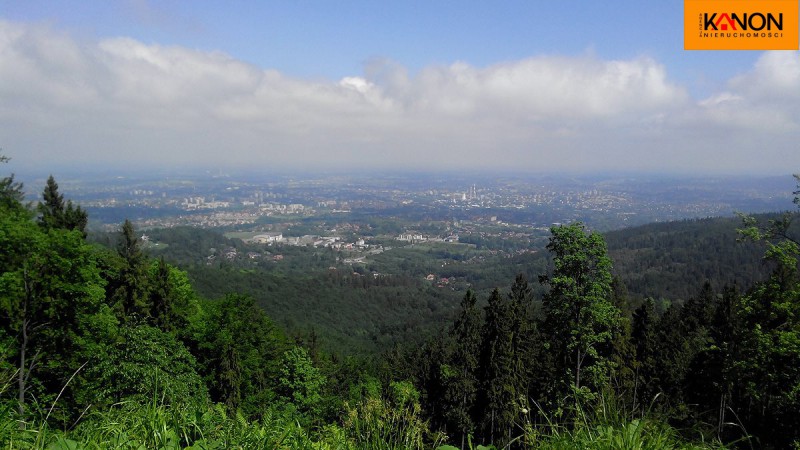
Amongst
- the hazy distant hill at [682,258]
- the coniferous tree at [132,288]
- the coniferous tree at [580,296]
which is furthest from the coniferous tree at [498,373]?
the hazy distant hill at [682,258]

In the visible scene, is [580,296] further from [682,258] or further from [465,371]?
[682,258]

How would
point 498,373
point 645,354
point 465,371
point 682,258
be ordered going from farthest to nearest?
point 682,258 < point 645,354 < point 465,371 < point 498,373

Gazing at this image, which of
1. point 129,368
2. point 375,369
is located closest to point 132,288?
point 129,368

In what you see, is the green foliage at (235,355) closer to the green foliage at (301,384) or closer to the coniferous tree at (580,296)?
the green foliage at (301,384)

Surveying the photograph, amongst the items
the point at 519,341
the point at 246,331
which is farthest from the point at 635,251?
the point at 246,331

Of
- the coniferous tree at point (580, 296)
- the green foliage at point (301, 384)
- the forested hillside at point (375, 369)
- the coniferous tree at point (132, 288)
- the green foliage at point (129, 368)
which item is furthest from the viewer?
the green foliage at point (301, 384)

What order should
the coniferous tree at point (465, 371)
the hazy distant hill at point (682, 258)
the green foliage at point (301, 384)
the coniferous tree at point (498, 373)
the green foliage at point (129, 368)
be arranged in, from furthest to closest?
the hazy distant hill at point (682, 258) < the coniferous tree at point (465, 371) < the coniferous tree at point (498, 373) < the green foliage at point (301, 384) < the green foliage at point (129, 368)

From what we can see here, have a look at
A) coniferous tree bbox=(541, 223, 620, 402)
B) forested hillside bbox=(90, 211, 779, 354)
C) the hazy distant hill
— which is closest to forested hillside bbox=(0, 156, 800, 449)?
coniferous tree bbox=(541, 223, 620, 402)

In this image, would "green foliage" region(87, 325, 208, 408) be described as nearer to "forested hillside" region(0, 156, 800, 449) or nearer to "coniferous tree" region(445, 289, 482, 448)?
"forested hillside" region(0, 156, 800, 449)

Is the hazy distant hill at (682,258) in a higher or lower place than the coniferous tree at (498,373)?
lower
